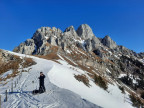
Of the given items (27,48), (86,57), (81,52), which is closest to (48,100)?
(86,57)

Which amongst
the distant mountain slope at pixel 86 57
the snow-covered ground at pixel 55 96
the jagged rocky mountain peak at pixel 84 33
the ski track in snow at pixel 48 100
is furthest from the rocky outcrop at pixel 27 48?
the ski track in snow at pixel 48 100

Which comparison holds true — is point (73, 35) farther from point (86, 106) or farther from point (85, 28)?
point (86, 106)

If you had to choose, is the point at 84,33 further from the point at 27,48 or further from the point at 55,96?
the point at 55,96

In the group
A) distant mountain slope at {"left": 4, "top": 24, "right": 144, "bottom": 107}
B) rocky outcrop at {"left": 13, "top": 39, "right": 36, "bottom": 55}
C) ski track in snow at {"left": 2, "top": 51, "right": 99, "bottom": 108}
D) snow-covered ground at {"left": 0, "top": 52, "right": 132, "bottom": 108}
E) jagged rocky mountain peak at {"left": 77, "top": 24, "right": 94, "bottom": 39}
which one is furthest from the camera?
jagged rocky mountain peak at {"left": 77, "top": 24, "right": 94, "bottom": 39}

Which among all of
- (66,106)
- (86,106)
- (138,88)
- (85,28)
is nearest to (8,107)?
(66,106)

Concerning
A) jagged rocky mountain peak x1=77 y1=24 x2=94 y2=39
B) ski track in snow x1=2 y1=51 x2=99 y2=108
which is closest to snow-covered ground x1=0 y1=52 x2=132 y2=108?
ski track in snow x1=2 y1=51 x2=99 y2=108

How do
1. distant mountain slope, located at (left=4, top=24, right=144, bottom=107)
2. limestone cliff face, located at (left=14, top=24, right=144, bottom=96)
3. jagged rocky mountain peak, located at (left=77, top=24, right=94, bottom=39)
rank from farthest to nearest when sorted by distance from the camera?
jagged rocky mountain peak, located at (left=77, top=24, right=94, bottom=39)
limestone cliff face, located at (left=14, top=24, right=144, bottom=96)
distant mountain slope, located at (left=4, top=24, right=144, bottom=107)

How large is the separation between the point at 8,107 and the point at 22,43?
413 ft

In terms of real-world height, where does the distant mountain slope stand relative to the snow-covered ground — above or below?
above

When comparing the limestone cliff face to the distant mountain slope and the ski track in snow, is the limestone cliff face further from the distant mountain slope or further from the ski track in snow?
the ski track in snow

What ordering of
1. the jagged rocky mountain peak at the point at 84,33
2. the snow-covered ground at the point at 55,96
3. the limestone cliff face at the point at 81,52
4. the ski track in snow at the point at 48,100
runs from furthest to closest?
the jagged rocky mountain peak at the point at 84,33, the limestone cliff face at the point at 81,52, the snow-covered ground at the point at 55,96, the ski track in snow at the point at 48,100

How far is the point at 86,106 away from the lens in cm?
1041

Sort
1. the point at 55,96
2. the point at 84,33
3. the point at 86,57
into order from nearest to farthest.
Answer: the point at 55,96
the point at 86,57
the point at 84,33

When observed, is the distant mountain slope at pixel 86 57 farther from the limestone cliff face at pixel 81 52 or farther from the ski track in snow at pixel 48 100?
the ski track in snow at pixel 48 100
